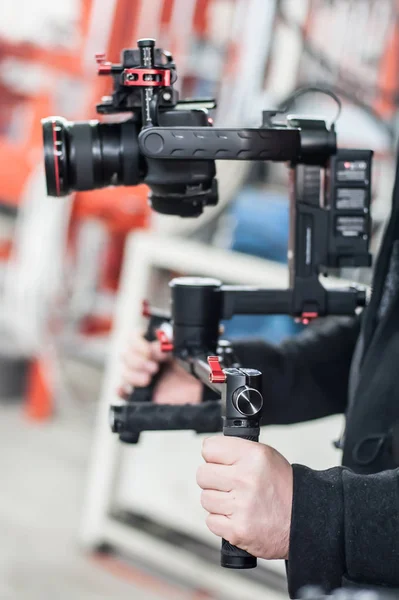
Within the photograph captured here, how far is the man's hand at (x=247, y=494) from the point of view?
27.7 inches

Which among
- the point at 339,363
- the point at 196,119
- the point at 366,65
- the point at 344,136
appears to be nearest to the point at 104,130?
the point at 196,119

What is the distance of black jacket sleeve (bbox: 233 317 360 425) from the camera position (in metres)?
1.06

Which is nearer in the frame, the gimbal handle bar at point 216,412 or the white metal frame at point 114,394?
the gimbal handle bar at point 216,412

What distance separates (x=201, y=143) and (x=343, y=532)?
361 mm

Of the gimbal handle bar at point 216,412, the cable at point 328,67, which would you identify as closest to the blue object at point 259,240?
the cable at point 328,67

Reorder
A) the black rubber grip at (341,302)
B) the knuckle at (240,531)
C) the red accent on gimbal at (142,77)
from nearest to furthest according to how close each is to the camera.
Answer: the knuckle at (240,531) < the red accent on gimbal at (142,77) < the black rubber grip at (341,302)

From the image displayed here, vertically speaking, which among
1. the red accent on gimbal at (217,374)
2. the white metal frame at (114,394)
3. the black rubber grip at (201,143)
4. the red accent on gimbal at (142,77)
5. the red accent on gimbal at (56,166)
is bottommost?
the white metal frame at (114,394)

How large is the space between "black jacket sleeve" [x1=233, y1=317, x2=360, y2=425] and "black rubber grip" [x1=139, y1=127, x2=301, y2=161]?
0.32 meters

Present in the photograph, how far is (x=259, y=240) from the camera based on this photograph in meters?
2.07

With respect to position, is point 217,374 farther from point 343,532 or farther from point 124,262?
point 124,262

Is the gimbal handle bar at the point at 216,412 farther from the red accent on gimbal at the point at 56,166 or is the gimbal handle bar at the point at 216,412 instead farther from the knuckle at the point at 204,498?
the red accent on gimbal at the point at 56,166

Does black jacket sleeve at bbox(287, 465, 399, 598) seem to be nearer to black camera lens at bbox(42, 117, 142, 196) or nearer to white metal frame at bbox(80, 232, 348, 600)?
black camera lens at bbox(42, 117, 142, 196)

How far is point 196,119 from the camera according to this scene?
0.85 meters

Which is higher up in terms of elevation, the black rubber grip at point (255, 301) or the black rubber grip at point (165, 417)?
the black rubber grip at point (255, 301)
